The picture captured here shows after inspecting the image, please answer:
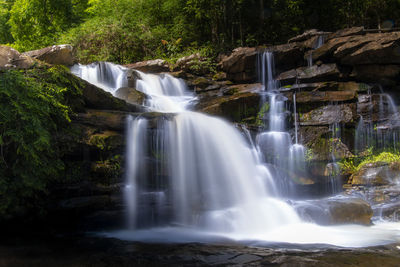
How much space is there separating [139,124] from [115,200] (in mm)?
1782

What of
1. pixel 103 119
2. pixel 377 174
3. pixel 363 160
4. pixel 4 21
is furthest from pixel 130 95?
pixel 4 21

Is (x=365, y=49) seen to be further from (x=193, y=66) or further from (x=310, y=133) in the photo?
(x=193, y=66)

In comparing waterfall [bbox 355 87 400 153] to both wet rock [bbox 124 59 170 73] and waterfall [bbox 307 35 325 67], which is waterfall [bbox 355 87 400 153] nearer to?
waterfall [bbox 307 35 325 67]

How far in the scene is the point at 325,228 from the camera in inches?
241

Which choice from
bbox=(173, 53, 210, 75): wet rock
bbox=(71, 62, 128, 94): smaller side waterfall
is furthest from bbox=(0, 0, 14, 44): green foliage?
bbox=(173, 53, 210, 75): wet rock

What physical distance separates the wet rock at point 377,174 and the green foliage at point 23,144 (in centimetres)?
785

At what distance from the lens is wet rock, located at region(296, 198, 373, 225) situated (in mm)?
6359

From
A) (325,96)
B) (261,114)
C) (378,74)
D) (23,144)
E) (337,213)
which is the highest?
(378,74)

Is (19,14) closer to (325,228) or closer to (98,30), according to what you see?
(98,30)

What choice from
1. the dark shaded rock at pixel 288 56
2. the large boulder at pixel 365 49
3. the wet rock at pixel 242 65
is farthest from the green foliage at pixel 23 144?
the large boulder at pixel 365 49

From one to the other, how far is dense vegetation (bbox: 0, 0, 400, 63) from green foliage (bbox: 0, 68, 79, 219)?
11.2 meters

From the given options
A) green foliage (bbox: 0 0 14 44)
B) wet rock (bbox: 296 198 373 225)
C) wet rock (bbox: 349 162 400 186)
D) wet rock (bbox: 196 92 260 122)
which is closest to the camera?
wet rock (bbox: 296 198 373 225)

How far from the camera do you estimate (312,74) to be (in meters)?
11.5

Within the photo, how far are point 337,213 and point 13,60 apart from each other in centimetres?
800
